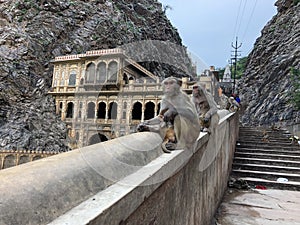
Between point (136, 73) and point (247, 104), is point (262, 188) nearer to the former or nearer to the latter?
point (247, 104)

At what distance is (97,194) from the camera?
0.96 meters

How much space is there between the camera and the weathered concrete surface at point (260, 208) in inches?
118

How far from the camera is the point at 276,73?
57.6 ft

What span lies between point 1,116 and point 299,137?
23.3 m

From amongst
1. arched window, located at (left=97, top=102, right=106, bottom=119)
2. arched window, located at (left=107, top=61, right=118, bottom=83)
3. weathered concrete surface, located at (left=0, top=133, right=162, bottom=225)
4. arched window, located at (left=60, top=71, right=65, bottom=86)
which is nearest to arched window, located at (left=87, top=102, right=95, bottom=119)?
arched window, located at (left=97, top=102, right=106, bottom=119)

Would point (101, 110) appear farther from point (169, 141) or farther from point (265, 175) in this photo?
point (169, 141)

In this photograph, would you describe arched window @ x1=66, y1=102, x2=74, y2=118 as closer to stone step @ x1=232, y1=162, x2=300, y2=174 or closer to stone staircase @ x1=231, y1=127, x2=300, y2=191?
stone staircase @ x1=231, y1=127, x2=300, y2=191

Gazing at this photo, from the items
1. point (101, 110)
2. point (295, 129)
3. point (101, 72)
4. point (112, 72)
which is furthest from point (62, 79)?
point (295, 129)

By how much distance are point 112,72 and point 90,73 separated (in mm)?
2494

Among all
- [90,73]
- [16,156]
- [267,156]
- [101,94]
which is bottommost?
[16,156]

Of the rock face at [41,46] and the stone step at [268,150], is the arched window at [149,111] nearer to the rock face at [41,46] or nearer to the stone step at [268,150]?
the rock face at [41,46]

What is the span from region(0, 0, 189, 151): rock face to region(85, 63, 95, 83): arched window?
4974 millimetres

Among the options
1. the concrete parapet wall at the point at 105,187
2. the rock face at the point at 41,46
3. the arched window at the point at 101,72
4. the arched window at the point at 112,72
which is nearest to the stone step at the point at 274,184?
the concrete parapet wall at the point at 105,187

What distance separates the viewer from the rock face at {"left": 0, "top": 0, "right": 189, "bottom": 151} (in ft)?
72.4
